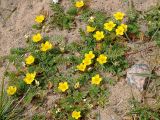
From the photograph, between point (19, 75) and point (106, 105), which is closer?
point (106, 105)

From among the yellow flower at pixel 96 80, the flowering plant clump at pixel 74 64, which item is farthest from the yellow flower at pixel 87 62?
the yellow flower at pixel 96 80

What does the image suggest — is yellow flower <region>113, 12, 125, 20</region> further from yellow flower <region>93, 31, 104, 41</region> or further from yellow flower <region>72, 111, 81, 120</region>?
yellow flower <region>72, 111, 81, 120</region>

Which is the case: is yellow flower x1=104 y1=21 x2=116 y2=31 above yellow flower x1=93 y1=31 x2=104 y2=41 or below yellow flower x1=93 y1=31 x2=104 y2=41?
above

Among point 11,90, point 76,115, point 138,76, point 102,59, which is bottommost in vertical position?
point 76,115

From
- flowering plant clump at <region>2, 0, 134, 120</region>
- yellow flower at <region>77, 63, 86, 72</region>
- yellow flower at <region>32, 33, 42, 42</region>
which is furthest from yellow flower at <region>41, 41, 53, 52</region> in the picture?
yellow flower at <region>77, 63, 86, 72</region>

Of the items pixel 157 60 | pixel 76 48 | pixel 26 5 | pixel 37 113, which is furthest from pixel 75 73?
pixel 26 5

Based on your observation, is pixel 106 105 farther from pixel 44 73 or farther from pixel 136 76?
pixel 44 73

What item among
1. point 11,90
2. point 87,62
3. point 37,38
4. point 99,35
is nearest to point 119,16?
point 99,35

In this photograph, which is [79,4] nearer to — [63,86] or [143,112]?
[63,86]
